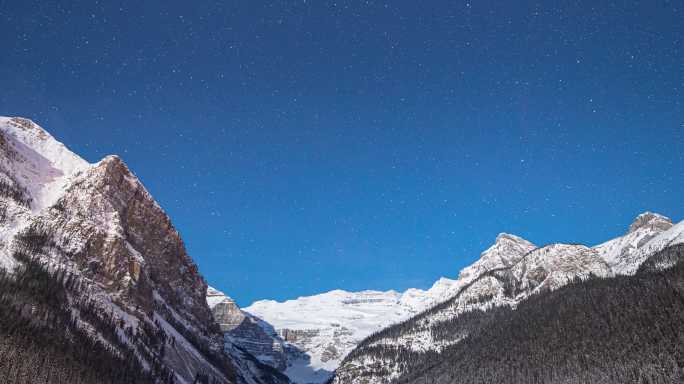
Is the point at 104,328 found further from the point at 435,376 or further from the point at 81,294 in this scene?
the point at 435,376

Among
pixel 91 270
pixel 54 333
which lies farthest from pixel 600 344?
pixel 91 270

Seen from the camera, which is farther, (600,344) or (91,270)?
(91,270)

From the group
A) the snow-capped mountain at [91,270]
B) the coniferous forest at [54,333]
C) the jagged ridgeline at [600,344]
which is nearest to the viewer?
the coniferous forest at [54,333]

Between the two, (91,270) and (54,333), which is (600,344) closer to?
(54,333)

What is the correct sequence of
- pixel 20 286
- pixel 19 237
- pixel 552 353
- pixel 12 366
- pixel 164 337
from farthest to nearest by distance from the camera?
pixel 164 337 → pixel 552 353 → pixel 19 237 → pixel 20 286 → pixel 12 366

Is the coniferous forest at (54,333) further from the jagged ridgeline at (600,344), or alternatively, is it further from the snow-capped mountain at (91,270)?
the jagged ridgeline at (600,344)

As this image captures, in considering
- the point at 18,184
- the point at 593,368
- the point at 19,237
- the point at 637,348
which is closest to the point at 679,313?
the point at 637,348

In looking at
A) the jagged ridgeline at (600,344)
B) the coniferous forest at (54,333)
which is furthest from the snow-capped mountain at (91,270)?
the jagged ridgeline at (600,344)

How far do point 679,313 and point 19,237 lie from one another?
199 m

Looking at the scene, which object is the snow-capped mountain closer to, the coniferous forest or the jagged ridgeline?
the coniferous forest

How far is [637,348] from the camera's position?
5645 inches

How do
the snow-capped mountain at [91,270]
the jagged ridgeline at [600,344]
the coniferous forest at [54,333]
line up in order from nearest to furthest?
the coniferous forest at [54,333], the jagged ridgeline at [600,344], the snow-capped mountain at [91,270]

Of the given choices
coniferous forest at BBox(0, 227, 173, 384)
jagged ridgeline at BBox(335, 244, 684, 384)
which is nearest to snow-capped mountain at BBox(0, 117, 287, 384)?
coniferous forest at BBox(0, 227, 173, 384)

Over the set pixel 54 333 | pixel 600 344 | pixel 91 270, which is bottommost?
pixel 54 333
